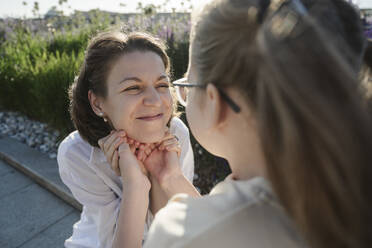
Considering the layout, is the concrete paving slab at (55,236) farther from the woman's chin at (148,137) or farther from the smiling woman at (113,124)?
the woman's chin at (148,137)

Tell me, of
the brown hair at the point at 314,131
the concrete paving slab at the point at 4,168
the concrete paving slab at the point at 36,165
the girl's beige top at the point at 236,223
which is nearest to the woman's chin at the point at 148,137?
the girl's beige top at the point at 236,223

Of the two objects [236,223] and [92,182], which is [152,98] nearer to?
[92,182]

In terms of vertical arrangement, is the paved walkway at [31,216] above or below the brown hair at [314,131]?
below

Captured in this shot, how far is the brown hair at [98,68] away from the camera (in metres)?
1.89

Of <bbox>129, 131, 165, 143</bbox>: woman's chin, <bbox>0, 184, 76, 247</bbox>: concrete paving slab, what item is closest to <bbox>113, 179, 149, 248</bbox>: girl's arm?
<bbox>129, 131, 165, 143</bbox>: woman's chin

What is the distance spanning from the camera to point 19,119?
6098 millimetres

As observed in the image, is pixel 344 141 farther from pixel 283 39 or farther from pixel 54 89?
pixel 54 89

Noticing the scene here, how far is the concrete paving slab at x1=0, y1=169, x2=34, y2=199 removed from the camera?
3.81 m

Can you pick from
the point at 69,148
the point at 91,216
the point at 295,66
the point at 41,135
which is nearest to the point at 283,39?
the point at 295,66

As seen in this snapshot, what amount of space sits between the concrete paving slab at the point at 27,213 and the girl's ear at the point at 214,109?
114 inches

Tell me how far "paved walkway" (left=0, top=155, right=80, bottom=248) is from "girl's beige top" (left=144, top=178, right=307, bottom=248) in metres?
2.62

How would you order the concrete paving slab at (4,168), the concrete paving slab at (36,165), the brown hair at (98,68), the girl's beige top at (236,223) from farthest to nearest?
1. the concrete paving slab at (4,168)
2. the concrete paving slab at (36,165)
3. the brown hair at (98,68)
4. the girl's beige top at (236,223)

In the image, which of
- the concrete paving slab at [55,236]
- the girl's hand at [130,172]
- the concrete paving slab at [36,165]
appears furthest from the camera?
the concrete paving slab at [36,165]

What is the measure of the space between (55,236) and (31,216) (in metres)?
0.52
